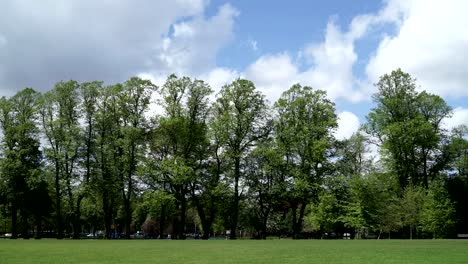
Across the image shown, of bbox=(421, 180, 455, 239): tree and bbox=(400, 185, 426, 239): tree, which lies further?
bbox=(400, 185, 426, 239): tree

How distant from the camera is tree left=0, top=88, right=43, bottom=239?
66.1 meters

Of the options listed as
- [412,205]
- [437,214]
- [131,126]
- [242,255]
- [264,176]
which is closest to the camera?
[242,255]

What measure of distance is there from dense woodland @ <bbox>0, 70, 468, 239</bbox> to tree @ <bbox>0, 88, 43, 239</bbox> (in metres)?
0.15

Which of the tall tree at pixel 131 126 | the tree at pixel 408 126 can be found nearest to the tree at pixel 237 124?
the tall tree at pixel 131 126

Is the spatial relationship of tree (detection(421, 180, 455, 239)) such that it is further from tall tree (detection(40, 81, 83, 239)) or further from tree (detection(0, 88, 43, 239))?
tree (detection(0, 88, 43, 239))

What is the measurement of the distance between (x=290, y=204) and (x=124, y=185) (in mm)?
23230

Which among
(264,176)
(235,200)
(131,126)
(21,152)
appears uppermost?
(131,126)

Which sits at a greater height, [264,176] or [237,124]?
[237,124]

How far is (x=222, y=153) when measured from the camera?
6800 cm

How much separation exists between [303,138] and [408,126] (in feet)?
44.4

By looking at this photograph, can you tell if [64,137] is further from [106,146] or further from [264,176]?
[264,176]

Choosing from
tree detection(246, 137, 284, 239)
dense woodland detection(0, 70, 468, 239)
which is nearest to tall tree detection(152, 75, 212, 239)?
dense woodland detection(0, 70, 468, 239)

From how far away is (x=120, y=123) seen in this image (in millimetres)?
68000

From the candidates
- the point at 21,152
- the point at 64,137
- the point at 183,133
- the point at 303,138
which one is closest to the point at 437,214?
the point at 303,138
